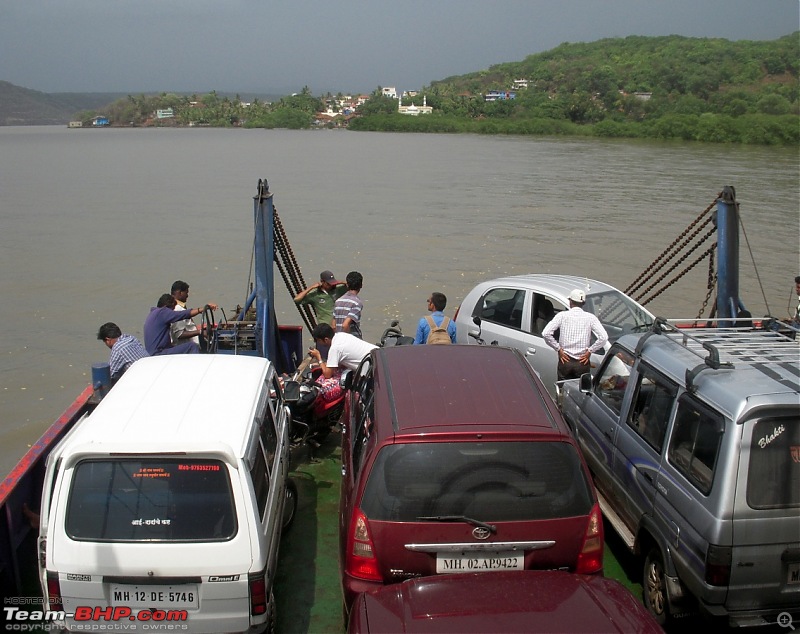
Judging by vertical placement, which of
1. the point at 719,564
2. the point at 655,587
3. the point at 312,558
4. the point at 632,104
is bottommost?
the point at 312,558

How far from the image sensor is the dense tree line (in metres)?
77.2

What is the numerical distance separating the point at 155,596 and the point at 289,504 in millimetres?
2110

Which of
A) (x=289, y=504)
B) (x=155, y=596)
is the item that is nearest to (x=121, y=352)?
(x=289, y=504)

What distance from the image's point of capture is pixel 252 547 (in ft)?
12.6

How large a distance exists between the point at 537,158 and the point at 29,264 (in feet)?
133

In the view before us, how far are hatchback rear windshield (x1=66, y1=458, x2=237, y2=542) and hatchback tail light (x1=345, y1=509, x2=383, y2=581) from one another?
0.58 meters

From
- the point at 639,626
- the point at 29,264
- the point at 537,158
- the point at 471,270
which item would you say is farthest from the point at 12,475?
the point at 537,158

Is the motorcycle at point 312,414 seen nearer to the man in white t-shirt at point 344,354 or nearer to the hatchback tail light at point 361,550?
the man in white t-shirt at point 344,354

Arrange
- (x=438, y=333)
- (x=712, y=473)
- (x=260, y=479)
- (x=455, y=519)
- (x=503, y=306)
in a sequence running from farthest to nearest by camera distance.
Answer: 1. (x=503, y=306)
2. (x=438, y=333)
3. (x=260, y=479)
4. (x=712, y=473)
5. (x=455, y=519)

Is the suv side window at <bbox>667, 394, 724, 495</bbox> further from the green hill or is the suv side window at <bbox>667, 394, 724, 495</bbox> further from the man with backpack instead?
the green hill

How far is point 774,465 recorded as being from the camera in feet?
13.1

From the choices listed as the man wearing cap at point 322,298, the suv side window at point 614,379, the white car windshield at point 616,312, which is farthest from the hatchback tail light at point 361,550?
the man wearing cap at point 322,298

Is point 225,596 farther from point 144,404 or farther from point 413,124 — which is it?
point 413,124

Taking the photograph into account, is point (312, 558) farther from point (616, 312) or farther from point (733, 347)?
point (616, 312)
